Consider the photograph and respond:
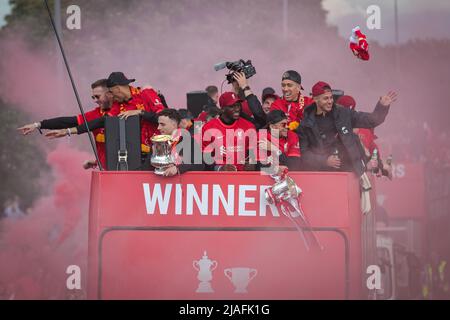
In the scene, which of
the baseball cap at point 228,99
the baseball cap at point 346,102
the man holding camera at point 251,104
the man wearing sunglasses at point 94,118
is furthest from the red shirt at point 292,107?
the man wearing sunglasses at point 94,118

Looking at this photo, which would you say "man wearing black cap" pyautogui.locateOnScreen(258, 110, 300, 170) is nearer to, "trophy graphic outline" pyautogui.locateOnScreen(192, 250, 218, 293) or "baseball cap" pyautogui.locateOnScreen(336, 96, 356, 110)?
"trophy graphic outline" pyautogui.locateOnScreen(192, 250, 218, 293)

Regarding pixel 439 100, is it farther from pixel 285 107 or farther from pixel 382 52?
pixel 285 107

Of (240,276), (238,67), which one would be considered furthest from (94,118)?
(240,276)

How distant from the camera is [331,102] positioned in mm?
9414

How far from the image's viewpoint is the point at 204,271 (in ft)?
26.9

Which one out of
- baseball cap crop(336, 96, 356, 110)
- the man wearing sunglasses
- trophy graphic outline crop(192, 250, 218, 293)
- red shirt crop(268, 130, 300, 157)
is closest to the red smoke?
the man wearing sunglasses

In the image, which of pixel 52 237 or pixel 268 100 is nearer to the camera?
pixel 268 100

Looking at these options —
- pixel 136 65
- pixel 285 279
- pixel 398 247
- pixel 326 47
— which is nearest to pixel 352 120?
pixel 285 279

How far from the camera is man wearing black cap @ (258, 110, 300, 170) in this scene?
29.5ft

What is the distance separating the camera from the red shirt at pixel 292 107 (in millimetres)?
10492

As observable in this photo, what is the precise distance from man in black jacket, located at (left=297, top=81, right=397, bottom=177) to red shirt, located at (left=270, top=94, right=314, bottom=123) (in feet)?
3.02

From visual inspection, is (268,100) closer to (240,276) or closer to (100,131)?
(100,131)

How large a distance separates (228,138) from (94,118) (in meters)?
1.45

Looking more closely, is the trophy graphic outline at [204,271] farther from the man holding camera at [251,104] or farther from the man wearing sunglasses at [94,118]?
the man wearing sunglasses at [94,118]
